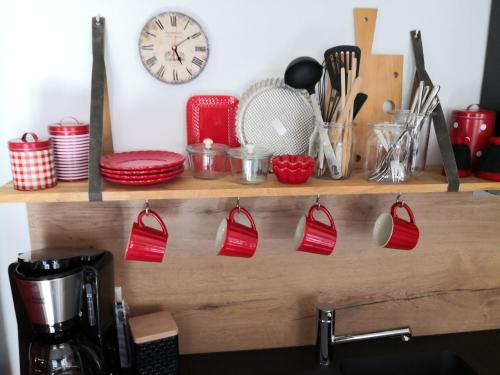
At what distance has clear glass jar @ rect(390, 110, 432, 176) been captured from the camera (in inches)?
47.6

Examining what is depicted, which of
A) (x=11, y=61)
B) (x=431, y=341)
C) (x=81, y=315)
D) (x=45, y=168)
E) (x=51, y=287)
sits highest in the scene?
(x=11, y=61)

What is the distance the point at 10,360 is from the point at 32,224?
506 millimetres

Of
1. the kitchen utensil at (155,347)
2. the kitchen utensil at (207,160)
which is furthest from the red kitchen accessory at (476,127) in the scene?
the kitchen utensil at (155,347)

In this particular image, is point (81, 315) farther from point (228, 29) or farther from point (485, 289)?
point (485, 289)

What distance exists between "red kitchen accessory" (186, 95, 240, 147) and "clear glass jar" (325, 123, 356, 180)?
0.30m

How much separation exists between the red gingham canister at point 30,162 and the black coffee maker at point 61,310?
0.20 metres

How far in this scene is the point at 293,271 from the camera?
4.64 feet

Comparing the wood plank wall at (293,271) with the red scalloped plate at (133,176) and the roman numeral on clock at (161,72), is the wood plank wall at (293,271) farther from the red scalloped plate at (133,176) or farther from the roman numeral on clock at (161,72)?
the roman numeral on clock at (161,72)

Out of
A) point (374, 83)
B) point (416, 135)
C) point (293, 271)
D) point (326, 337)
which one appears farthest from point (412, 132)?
point (326, 337)

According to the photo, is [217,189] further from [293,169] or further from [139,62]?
[139,62]

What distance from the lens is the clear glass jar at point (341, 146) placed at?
3.80 feet

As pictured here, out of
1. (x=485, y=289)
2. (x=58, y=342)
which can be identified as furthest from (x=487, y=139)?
(x=58, y=342)

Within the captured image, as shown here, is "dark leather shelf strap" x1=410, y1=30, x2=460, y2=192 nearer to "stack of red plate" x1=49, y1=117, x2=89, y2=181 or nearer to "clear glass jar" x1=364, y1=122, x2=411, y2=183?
"clear glass jar" x1=364, y1=122, x2=411, y2=183

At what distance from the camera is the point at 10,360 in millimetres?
1390
